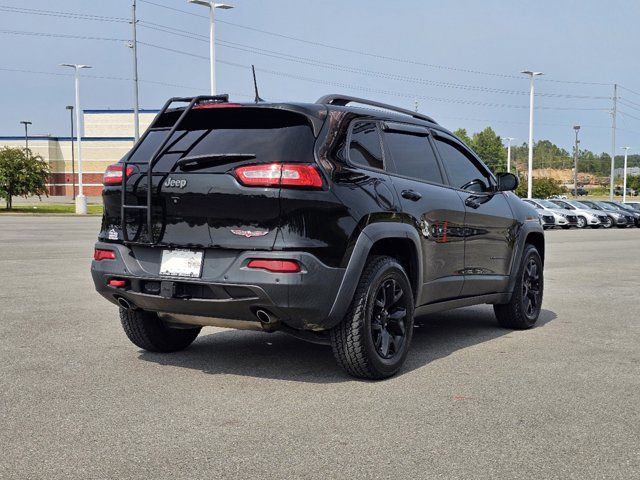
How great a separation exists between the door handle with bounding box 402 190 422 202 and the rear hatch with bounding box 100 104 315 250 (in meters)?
1.01

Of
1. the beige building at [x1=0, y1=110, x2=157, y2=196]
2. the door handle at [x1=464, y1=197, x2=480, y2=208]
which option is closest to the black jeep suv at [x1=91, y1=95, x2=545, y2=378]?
the door handle at [x1=464, y1=197, x2=480, y2=208]

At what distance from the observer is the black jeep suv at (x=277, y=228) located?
4988mm

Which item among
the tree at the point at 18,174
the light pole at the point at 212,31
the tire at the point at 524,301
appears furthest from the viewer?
the tree at the point at 18,174

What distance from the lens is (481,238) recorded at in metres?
7.03

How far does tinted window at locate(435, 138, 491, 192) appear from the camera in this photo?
6855 millimetres

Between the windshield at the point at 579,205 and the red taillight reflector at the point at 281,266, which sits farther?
the windshield at the point at 579,205

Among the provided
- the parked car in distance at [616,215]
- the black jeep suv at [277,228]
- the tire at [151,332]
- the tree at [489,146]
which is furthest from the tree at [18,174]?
the tree at [489,146]

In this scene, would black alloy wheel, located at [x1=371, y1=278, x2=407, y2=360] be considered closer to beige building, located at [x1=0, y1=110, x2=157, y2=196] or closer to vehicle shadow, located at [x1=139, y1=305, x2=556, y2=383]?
vehicle shadow, located at [x1=139, y1=305, x2=556, y2=383]

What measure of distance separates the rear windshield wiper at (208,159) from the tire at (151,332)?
4.26ft

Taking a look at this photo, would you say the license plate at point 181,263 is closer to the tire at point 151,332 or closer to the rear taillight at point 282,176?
the rear taillight at point 282,176

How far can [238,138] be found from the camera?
5.30 metres

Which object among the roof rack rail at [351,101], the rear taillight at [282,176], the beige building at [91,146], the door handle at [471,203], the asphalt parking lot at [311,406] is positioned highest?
the beige building at [91,146]

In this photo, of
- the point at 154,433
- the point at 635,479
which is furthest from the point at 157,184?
the point at 635,479

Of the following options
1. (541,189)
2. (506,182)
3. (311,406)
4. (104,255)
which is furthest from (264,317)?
(541,189)
